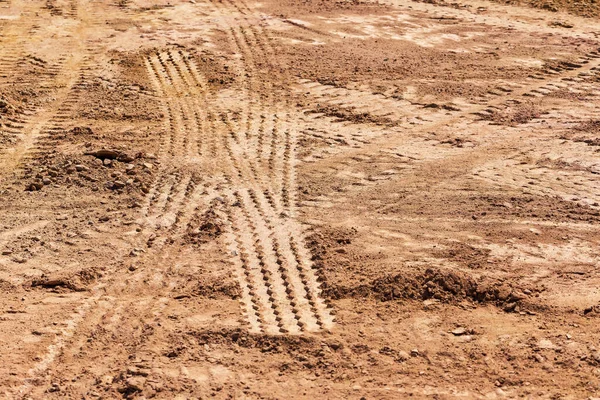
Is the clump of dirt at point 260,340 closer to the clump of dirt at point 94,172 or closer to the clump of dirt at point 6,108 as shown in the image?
the clump of dirt at point 94,172

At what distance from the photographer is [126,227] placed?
782 centimetres

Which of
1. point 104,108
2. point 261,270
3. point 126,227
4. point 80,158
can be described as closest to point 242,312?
point 261,270

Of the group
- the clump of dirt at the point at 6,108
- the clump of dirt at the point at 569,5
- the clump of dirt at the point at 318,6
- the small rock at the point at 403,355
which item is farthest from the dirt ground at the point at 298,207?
the clump of dirt at the point at 569,5

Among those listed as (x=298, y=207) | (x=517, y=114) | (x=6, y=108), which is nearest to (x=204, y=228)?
(x=298, y=207)

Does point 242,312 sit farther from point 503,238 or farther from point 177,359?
point 503,238

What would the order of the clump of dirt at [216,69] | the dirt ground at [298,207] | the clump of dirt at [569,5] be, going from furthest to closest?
the clump of dirt at [569,5], the clump of dirt at [216,69], the dirt ground at [298,207]

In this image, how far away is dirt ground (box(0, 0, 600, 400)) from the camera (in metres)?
5.98

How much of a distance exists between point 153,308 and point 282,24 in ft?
26.1

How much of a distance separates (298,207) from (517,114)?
3.74m

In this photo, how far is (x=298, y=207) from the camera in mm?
8289

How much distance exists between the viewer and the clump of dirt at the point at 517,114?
10.4 m

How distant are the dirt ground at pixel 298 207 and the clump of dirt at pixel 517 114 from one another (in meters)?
0.04

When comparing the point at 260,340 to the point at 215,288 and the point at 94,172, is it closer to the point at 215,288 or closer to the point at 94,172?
the point at 215,288

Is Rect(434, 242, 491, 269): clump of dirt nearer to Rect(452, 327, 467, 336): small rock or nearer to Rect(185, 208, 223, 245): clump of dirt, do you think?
Rect(452, 327, 467, 336): small rock
